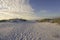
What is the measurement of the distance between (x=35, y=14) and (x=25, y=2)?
0.69ft

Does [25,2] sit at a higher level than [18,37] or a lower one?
higher

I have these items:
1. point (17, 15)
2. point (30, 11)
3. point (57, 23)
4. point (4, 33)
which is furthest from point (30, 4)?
point (4, 33)

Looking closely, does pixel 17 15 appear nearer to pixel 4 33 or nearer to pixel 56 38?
pixel 4 33

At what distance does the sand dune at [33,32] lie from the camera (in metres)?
0.93

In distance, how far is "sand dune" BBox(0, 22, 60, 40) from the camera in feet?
3.05

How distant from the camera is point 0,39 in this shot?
0.91 metres

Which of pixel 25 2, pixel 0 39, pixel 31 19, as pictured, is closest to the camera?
pixel 0 39

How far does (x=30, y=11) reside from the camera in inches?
53.8

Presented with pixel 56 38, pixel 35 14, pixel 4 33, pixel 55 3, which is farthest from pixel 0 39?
pixel 55 3

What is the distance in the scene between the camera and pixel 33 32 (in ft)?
3.42

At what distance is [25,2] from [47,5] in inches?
10.5

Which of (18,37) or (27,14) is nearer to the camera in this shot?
(18,37)

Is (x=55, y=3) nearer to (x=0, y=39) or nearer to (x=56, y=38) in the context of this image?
(x=56, y=38)

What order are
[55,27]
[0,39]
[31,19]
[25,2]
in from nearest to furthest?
[0,39] → [55,27] → [25,2] → [31,19]
